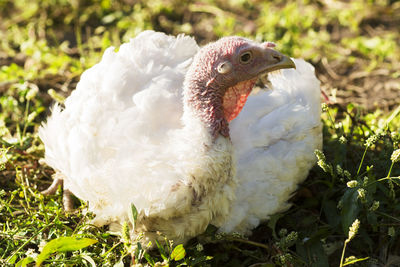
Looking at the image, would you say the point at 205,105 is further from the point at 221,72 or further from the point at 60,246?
the point at 60,246

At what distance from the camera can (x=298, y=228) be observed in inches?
109

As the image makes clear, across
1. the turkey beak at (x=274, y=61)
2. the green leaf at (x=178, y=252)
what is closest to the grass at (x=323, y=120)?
the green leaf at (x=178, y=252)

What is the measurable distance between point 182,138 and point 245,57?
0.54m

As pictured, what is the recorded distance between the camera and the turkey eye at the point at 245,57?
2.42m

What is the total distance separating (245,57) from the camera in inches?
95.6

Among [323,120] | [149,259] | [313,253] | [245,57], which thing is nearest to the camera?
[149,259]

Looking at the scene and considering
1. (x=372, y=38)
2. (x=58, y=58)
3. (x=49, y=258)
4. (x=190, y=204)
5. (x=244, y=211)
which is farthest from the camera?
(x=372, y=38)

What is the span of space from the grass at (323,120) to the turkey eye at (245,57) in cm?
55

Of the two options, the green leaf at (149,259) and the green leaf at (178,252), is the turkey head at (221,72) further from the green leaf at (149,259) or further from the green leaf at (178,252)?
the green leaf at (149,259)

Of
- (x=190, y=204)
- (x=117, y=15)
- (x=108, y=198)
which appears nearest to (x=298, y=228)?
(x=190, y=204)

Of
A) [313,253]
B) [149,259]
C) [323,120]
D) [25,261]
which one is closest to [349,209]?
[313,253]

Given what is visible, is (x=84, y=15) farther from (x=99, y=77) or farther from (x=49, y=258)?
(x=49, y=258)

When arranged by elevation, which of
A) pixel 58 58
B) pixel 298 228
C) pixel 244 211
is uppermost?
pixel 58 58

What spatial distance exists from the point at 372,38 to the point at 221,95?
2880 mm
